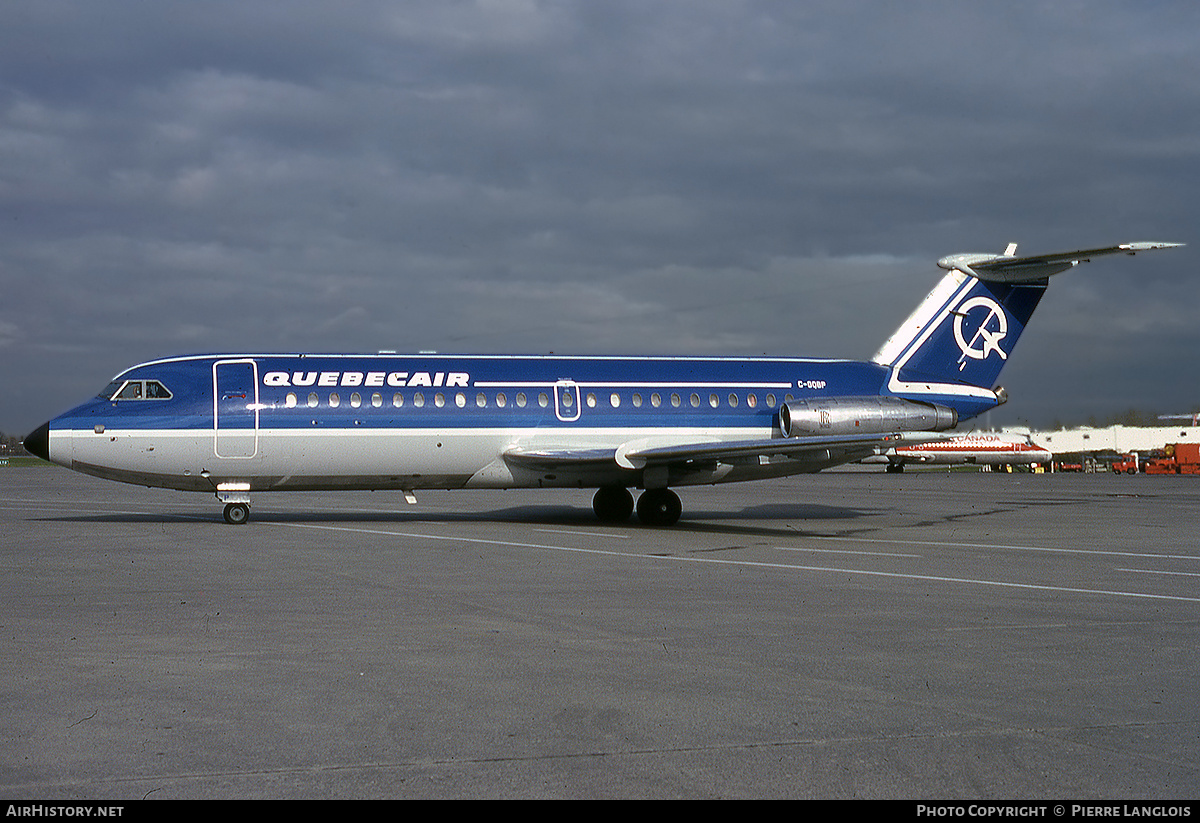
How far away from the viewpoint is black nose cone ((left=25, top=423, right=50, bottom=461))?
20.3m

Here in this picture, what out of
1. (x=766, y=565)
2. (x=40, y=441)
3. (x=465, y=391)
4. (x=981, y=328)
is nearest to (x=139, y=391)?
(x=40, y=441)

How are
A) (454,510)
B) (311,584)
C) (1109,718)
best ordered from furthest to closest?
1. (454,510)
2. (311,584)
3. (1109,718)

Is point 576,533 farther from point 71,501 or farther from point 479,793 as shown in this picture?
point 71,501

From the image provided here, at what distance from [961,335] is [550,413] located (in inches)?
413

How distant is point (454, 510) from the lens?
27.7m

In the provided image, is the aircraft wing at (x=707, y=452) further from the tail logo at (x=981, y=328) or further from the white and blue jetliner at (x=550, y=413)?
the tail logo at (x=981, y=328)

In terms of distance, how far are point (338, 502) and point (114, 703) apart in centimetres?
2603

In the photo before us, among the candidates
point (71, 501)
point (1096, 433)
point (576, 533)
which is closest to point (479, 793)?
point (576, 533)

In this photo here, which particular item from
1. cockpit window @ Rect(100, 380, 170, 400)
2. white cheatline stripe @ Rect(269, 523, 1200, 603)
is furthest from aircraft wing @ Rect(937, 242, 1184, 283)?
cockpit window @ Rect(100, 380, 170, 400)

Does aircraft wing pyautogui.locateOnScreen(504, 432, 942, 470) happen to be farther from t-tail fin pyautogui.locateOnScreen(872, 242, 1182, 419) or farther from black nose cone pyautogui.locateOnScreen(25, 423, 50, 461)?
black nose cone pyautogui.locateOnScreen(25, 423, 50, 461)

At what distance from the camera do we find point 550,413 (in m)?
22.7

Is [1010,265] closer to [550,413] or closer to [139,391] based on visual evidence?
[550,413]

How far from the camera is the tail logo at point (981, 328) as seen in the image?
2523cm

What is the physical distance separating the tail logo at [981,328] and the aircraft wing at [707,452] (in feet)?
13.1
